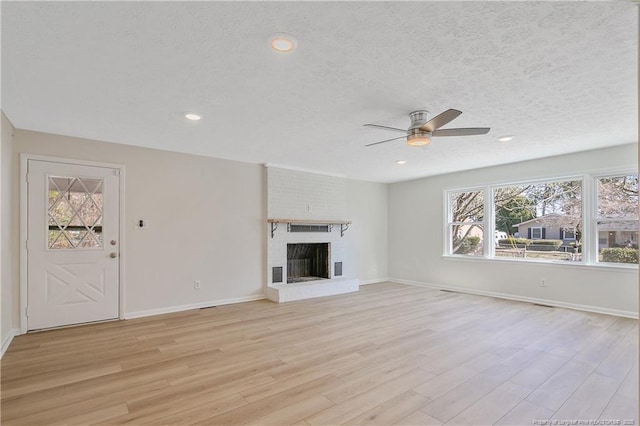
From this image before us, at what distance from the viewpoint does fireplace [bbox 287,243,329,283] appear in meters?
6.47

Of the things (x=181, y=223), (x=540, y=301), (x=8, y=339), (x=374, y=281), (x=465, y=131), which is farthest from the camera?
(x=374, y=281)

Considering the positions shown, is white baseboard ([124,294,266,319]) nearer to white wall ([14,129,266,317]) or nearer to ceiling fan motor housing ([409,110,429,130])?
white wall ([14,129,266,317])

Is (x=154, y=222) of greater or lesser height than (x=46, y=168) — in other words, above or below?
below

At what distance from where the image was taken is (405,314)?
15.5ft

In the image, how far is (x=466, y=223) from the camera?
657cm

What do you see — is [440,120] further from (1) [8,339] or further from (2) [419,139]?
(1) [8,339]

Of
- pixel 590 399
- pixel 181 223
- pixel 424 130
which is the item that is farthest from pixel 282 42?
pixel 181 223

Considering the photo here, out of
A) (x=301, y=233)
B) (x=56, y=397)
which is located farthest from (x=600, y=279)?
(x=56, y=397)

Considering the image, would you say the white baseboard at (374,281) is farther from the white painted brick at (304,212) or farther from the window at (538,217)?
the window at (538,217)

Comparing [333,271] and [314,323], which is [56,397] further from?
[333,271]

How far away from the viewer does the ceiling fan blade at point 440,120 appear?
8.69 ft

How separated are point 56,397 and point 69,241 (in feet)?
7.93

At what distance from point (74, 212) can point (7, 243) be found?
781mm

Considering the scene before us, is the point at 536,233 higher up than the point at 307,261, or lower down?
higher up
